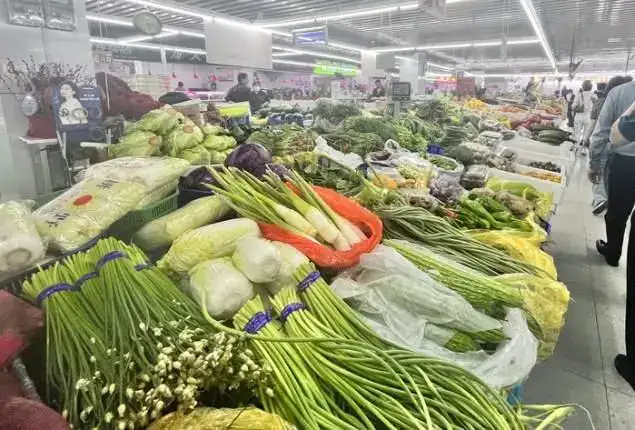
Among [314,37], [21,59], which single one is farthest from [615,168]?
[314,37]

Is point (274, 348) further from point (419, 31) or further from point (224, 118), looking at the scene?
point (419, 31)

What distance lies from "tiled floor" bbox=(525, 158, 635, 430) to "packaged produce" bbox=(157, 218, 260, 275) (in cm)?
203

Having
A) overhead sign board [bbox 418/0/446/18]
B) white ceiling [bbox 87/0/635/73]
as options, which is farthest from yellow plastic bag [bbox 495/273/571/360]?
white ceiling [bbox 87/0/635/73]

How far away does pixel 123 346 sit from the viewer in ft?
3.09

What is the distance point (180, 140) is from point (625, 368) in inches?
128

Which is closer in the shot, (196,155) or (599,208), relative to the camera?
(196,155)

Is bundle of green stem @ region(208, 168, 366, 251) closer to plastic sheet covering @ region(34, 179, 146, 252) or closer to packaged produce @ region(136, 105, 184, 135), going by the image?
plastic sheet covering @ region(34, 179, 146, 252)

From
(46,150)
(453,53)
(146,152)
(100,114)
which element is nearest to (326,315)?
(146,152)

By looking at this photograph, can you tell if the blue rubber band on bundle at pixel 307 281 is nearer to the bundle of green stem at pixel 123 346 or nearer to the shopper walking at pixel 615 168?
the bundle of green stem at pixel 123 346

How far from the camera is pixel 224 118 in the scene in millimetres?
4113

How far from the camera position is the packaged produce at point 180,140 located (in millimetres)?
2711

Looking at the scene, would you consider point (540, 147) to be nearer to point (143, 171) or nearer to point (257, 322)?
point (143, 171)

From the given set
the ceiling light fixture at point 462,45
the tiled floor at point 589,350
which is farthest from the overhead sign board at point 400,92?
the ceiling light fixture at point 462,45

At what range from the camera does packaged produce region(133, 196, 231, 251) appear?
1540 mm
